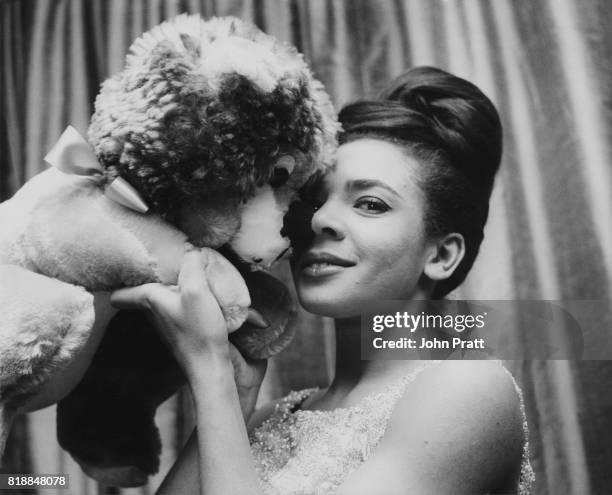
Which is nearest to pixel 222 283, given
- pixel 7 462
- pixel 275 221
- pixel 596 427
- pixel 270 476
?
pixel 275 221

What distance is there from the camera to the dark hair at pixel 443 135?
3.05ft

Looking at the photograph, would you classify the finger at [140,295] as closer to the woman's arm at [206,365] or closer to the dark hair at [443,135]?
the woman's arm at [206,365]

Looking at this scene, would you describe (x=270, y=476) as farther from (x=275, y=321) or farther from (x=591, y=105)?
(x=591, y=105)

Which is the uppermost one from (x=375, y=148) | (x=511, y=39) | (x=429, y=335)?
(x=511, y=39)

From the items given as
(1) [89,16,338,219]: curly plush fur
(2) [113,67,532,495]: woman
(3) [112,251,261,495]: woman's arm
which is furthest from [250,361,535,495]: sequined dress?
(1) [89,16,338,219]: curly plush fur

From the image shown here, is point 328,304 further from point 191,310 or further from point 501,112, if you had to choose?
point 501,112

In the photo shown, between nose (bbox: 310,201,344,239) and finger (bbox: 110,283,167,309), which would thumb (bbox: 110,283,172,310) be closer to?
finger (bbox: 110,283,167,309)

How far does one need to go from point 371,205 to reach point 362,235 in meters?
0.05

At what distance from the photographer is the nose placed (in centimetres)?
88

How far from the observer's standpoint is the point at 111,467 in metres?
0.89

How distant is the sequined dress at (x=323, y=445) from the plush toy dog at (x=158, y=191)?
0.67 ft

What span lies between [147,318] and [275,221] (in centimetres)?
20

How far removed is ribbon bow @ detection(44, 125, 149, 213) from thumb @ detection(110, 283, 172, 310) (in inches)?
3.4

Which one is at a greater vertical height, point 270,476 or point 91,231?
point 91,231
